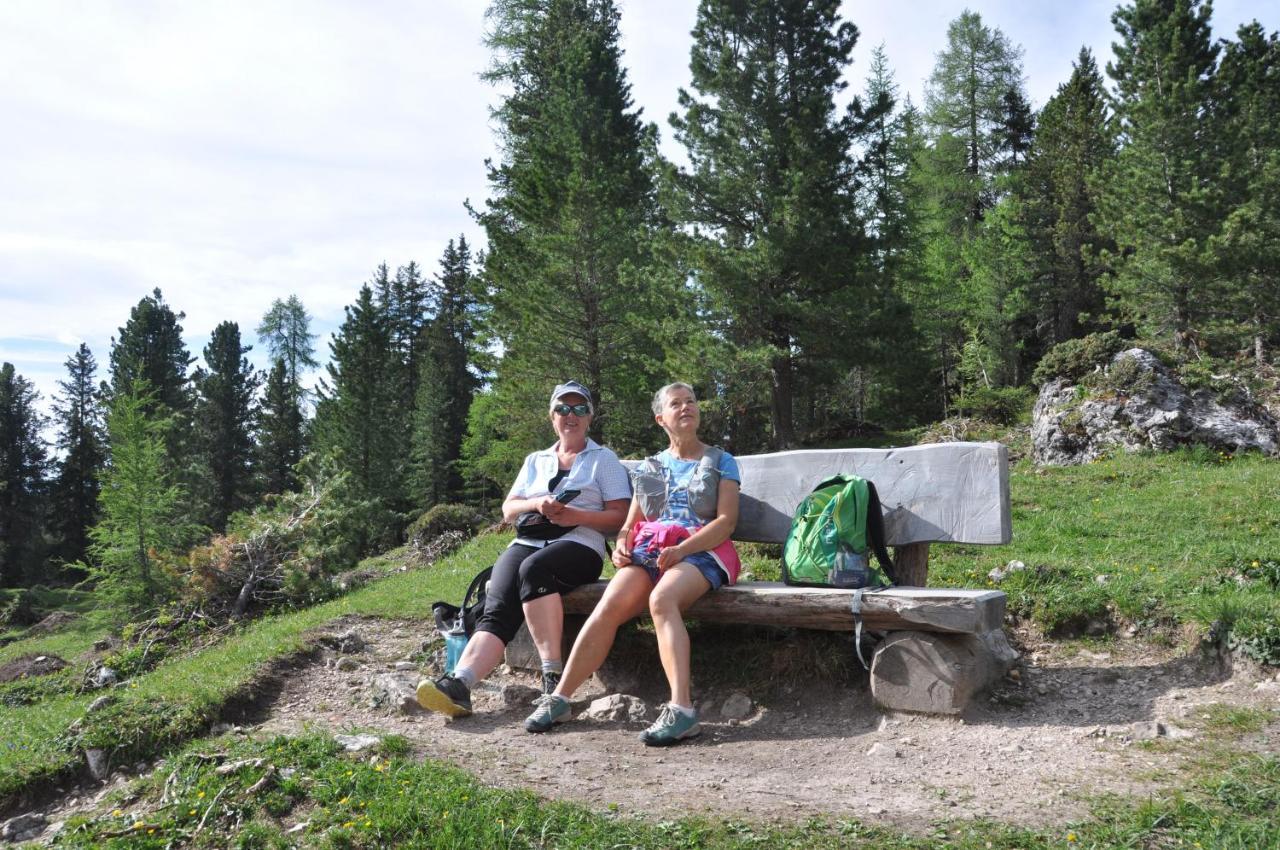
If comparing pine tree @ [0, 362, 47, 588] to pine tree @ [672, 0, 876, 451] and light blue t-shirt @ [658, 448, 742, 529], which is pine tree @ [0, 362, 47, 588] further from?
light blue t-shirt @ [658, 448, 742, 529]

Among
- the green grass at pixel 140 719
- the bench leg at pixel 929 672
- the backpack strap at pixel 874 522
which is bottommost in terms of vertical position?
the green grass at pixel 140 719

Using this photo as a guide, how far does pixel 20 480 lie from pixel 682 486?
53003 millimetres

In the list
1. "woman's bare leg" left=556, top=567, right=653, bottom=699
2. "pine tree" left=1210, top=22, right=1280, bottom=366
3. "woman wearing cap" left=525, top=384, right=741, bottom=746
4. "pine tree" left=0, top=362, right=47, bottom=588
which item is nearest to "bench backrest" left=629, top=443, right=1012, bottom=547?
"woman wearing cap" left=525, top=384, right=741, bottom=746

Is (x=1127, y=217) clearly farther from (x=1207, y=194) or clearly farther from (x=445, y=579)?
(x=445, y=579)

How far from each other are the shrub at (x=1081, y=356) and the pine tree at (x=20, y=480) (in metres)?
47.9

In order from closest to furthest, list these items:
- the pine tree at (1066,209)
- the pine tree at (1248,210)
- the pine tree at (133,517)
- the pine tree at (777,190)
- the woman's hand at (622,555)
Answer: the woman's hand at (622,555) → the pine tree at (777,190) → the pine tree at (1248,210) → the pine tree at (133,517) → the pine tree at (1066,209)

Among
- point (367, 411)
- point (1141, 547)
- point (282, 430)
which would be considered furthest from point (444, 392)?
point (1141, 547)

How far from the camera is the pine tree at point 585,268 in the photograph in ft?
58.5

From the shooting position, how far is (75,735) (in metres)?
4.44

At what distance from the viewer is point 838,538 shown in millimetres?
4242

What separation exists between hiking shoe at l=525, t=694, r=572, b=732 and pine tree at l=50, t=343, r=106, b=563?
150ft

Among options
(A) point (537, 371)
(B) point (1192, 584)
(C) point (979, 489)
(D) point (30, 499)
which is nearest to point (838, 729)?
(C) point (979, 489)

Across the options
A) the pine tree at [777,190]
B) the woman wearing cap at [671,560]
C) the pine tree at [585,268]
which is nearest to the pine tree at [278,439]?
the pine tree at [585,268]

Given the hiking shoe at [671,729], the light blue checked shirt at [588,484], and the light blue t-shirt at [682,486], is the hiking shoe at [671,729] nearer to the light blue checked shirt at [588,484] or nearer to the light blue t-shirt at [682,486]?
the light blue t-shirt at [682,486]
